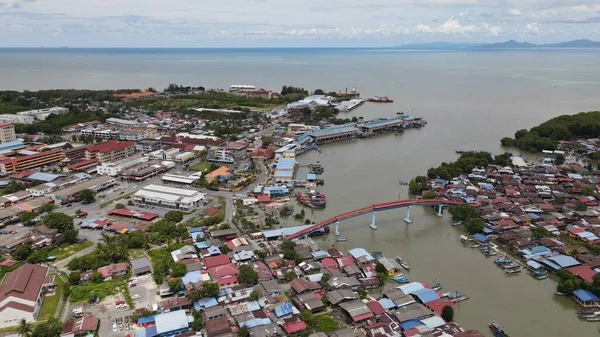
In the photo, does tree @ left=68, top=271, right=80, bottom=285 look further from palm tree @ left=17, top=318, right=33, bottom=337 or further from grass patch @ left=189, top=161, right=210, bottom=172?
grass patch @ left=189, top=161, right=210, bottom=172

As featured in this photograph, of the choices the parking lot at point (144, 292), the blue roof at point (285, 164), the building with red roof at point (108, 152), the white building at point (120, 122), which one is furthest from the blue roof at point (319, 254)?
the white building at point (120, 122)

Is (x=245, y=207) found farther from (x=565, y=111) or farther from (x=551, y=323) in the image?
(x=565, y=111)

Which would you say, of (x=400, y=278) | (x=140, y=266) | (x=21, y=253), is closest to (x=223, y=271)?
(x=140, y=266)

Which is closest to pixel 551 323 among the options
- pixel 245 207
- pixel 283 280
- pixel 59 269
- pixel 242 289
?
pixel 283 280

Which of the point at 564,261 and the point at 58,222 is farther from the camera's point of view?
the point at 58,222

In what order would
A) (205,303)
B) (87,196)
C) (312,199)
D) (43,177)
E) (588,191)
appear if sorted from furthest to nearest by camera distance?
1. (43,177)
2. (588,191)
3. (312,199)
4. (87,196)
5. (205,303)

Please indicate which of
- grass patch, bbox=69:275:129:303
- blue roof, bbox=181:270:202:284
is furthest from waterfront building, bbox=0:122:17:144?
blue roof, bbox=181:270:202:284

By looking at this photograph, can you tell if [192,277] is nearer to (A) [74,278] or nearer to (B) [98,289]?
(B) [98,289]
